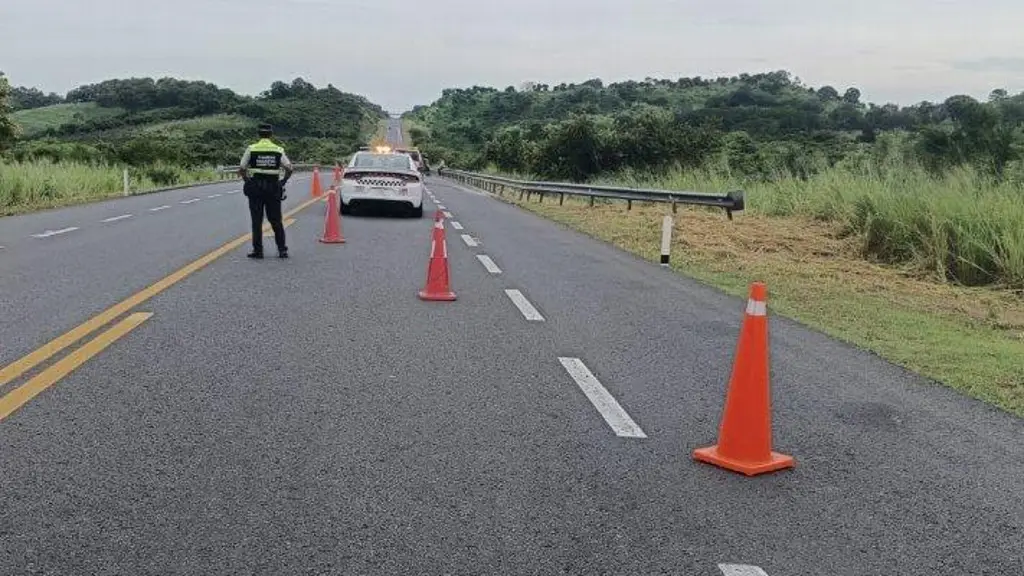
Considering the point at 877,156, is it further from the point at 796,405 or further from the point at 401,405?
the point at 401,405

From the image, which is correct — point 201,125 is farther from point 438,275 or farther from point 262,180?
point 438,275

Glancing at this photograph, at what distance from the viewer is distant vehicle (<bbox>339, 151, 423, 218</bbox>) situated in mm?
21688

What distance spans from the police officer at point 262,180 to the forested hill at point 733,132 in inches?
514

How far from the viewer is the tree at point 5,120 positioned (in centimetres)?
2748

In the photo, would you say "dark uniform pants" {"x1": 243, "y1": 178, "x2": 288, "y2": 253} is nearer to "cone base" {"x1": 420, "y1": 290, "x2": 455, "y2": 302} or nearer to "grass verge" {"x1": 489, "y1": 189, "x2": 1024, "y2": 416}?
"cone base" {"x1": 420, "y1": 290, "x2": 455, "y2": 302}

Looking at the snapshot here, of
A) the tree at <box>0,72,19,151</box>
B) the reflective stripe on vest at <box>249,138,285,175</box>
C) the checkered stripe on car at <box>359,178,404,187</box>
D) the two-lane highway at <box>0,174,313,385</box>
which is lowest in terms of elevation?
the two-lane highway at <box>0,174,313,385</box>

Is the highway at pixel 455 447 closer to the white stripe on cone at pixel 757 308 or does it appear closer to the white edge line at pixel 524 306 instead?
the white edge line at pixel 524 306

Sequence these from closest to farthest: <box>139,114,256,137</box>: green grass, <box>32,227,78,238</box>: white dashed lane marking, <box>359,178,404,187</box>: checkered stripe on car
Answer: <box>32,227,78,238</box>: white dashed lane marking
<box>359,178,404,187</box>: checkered stripe on car
<box>139,114,256,137</box>: green grass

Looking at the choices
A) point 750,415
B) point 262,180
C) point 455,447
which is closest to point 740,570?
point 750,415

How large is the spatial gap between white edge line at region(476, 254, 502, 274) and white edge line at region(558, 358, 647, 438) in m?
5.60

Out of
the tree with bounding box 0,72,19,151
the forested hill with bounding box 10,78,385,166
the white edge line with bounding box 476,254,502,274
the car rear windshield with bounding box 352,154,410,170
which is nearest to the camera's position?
the white edge line with bounding box 476,254,502,274

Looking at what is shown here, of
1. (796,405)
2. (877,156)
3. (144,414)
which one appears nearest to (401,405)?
(144,414)

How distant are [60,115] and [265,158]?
12890 cm

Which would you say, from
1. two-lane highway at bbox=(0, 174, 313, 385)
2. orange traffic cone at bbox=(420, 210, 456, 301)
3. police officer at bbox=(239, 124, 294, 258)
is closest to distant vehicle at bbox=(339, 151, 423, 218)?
two-lane highway at bbox=(0, 174, 313, 385)
